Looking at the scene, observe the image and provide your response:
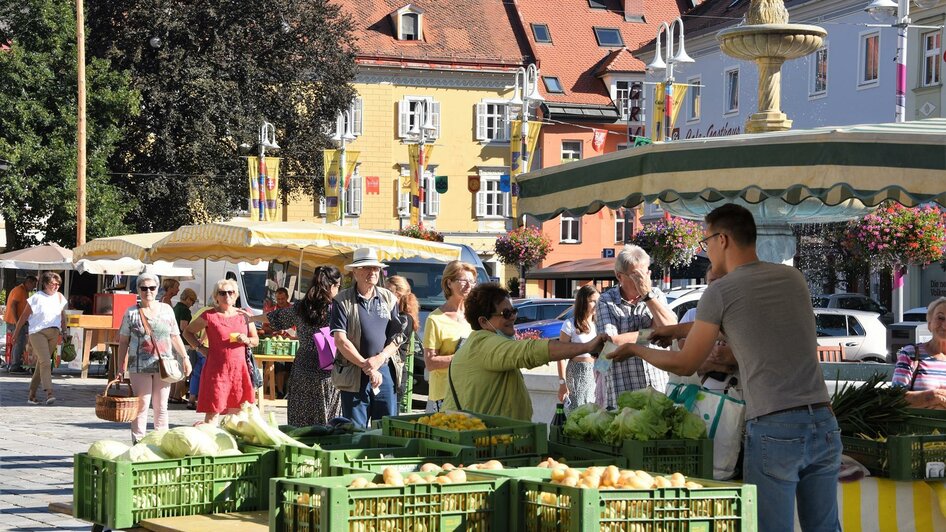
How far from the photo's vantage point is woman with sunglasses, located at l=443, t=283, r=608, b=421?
24.5ft

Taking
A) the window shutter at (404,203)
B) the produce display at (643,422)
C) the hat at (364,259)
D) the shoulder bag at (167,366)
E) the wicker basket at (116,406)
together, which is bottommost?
the wicker basket at (116,406)

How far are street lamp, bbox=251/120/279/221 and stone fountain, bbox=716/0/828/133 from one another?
102 ft

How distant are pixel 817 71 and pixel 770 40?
36.3m

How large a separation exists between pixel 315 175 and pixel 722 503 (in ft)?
142

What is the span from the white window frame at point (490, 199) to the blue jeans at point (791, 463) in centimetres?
5924

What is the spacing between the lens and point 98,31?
42.5 metres

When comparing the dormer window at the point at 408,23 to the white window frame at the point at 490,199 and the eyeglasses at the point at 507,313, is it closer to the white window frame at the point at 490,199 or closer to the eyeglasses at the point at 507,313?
the white window frame at the point at 490,199

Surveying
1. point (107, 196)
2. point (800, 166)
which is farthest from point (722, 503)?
point (107, 196)

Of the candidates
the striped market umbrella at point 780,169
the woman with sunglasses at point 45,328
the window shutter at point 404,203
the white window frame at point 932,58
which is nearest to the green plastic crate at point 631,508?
the striped market umbrella at point 780,169

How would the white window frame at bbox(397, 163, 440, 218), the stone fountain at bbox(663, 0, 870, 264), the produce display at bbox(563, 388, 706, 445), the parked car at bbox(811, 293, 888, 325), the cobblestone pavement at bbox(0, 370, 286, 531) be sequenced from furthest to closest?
the white window frame at bbox(397, 163, 440, 218)
the parked car at bbox(811, 293, 888, 325)
the cobblestone pavement at bbox(0, 370, 286, 531)
the stone fountain at bbox(663, 0, 870, 264)
the produce display at bbox(563, 388, 706, 445)

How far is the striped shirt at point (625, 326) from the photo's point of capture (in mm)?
8766

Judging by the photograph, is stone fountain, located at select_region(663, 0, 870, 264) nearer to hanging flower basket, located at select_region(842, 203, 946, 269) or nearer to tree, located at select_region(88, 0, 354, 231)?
hanging flower basket, located at select_region(842, 203, 946, 269)

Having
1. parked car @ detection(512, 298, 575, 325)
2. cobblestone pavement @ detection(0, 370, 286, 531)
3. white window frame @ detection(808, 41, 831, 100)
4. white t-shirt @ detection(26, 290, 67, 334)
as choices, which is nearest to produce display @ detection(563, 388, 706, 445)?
cobblestone pavement @ detection(0, 370, 286, 531)

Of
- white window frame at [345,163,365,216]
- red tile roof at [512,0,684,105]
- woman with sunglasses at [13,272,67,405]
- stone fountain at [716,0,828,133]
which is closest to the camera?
stone fountain at [716,0,828,133]
